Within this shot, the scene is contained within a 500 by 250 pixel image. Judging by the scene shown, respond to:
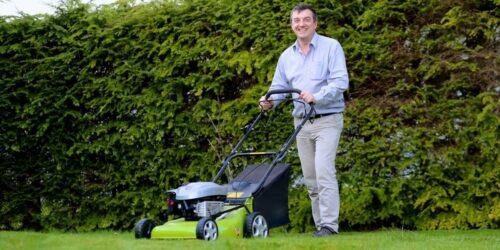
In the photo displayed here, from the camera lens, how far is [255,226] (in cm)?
606

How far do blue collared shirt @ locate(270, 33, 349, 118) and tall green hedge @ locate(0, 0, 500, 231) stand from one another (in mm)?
1357

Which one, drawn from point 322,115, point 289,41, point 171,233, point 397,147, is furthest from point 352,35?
point 171,233

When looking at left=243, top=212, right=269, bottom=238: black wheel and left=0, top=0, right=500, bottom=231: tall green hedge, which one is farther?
left=0, top=0, right=500, bottom=231: tall green hedge

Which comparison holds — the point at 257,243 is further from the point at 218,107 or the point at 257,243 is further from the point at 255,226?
the point at 218,107

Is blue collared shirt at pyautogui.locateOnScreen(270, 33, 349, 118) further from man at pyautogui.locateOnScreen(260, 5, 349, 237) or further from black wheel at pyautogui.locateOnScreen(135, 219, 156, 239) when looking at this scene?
black wheel at pyautogui.locateOnScreen(135, 219, 156, 239)

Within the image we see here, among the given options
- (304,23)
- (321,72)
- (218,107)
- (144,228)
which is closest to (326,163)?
(321,72)

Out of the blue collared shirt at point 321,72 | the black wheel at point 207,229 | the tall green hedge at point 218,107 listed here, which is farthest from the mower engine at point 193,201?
the tall green hedge at point 218,107

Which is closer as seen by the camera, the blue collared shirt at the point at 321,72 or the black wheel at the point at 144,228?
the black wheel at the point at 144,228

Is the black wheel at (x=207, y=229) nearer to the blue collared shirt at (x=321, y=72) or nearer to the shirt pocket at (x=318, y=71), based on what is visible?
the blue collared shirt at (x=321, y=72)

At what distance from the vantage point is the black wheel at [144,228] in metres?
6.05

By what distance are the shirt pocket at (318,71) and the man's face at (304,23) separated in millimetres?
228

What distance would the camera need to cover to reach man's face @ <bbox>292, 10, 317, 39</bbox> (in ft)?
20.9

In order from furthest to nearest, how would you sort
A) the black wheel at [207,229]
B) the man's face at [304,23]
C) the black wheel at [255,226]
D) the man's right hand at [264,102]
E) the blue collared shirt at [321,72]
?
the man's right hand at [264,102] → the man's face at [304,23] → the blue collared shirt at [321,72] → the black wheel at [255,226] → the black wheel at [207,229]

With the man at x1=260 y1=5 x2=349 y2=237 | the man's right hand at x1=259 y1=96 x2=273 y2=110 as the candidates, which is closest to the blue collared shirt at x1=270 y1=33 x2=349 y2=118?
the man at x1=260 y1=5 x2=349 y2=237
